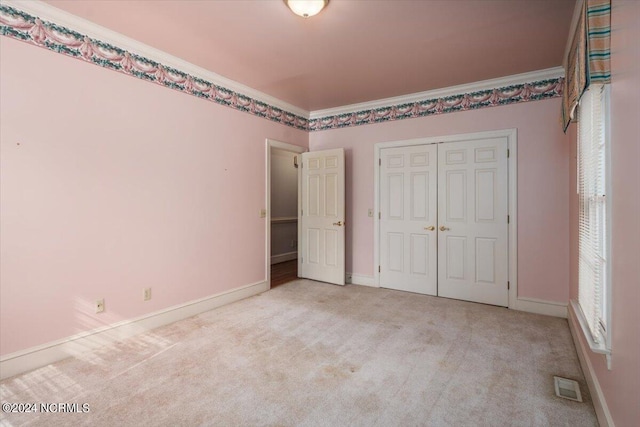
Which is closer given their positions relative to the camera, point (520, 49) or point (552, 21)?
point (552, 21)

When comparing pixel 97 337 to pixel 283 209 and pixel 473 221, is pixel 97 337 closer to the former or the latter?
pixel 473 221

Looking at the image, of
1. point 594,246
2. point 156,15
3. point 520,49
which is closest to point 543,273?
point 594,246

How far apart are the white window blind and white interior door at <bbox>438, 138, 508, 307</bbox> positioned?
122 centimetres

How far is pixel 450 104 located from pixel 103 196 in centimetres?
399

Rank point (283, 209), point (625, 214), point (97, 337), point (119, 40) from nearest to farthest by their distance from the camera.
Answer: point (625, 214) < point (97, 337) < point (119, 40) < point (283, 209)

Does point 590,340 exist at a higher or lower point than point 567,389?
higher

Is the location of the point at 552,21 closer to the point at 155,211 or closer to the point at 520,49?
the point at 520,49

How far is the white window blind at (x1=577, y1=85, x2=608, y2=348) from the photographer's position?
179 cm

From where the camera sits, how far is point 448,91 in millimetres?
4008

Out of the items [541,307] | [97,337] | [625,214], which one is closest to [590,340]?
[625,214]

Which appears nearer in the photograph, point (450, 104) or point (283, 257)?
point (450, 104)

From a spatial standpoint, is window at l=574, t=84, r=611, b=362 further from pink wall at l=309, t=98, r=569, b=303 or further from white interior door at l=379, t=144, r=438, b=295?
white interior door at l=379, t=144, r=438, b=295

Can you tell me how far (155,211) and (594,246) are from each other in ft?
11.7

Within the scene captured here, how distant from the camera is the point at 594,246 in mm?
2021
